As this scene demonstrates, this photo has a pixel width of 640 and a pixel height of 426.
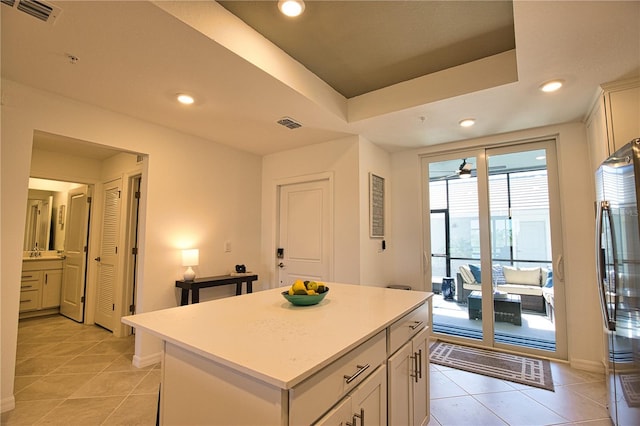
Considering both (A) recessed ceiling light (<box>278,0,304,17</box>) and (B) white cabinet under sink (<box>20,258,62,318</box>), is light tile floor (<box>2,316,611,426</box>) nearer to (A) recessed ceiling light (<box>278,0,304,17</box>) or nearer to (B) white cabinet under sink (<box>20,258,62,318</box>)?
(B) white cabinet under sink (<box>20,258,62,318</box>)

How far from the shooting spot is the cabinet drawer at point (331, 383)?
0.89 meters

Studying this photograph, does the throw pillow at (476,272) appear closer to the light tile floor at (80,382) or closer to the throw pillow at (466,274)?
the throw pillow at (466,274)

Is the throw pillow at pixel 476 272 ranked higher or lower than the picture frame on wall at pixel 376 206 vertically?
lower

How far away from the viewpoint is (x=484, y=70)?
2.41 meters

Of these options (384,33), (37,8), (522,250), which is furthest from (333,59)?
(522,250)

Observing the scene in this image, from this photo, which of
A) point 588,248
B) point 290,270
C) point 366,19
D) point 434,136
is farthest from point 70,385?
point 588,248

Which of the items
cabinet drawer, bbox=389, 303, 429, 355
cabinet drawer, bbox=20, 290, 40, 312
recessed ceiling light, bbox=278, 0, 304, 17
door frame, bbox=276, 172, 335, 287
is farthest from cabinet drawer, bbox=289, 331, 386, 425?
cabinet drawer, bbox=20, 290, 40, 312

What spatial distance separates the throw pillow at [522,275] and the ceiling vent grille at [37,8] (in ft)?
14.1

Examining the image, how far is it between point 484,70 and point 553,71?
458 millimetres

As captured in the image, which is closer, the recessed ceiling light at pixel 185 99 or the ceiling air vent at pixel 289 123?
the recessed ceiling light at pixel 185 99

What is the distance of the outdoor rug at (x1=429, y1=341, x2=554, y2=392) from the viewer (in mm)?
2719

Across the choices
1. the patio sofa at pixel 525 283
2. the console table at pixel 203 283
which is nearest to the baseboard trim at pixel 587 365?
the patio sofa at pixel 525 283

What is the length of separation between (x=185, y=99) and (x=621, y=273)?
323 cm

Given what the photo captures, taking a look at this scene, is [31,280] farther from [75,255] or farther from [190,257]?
[190,257]
